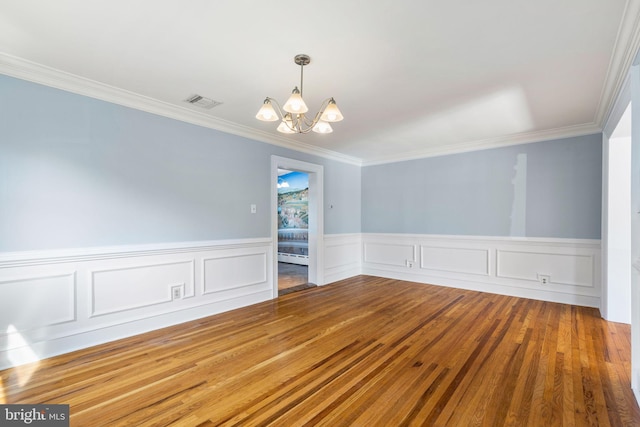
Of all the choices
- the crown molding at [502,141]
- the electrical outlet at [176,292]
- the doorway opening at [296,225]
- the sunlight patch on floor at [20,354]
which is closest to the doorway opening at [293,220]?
the doorway opening at [296,225]

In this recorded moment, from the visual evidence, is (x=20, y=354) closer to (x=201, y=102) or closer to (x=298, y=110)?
(x=201, y=102)

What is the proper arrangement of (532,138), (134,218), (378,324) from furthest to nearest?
1. (532,138)
2. (378,324)
3. (134,218)

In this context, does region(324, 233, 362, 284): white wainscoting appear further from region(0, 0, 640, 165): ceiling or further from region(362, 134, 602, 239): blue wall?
region(0, 0, 640, 165): ceiling

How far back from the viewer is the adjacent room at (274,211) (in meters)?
1.92

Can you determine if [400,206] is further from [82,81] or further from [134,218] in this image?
[82,81]

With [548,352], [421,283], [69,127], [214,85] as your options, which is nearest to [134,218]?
[69,127]

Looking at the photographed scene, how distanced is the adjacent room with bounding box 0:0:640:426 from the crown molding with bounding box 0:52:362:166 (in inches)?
0.8

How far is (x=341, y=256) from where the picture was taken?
5.88 metres

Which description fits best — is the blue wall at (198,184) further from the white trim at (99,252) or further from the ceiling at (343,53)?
the ceiling at (343,53)

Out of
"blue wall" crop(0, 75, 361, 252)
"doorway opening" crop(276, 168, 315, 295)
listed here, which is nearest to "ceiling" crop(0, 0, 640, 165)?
"blue wall" crop(0, 75, 361, 252)

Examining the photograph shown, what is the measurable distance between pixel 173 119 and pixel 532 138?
498 centimetres

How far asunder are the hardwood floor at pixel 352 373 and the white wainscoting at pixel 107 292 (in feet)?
0.59

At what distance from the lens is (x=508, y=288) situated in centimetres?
461

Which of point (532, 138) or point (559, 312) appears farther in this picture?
point (532, 138)
